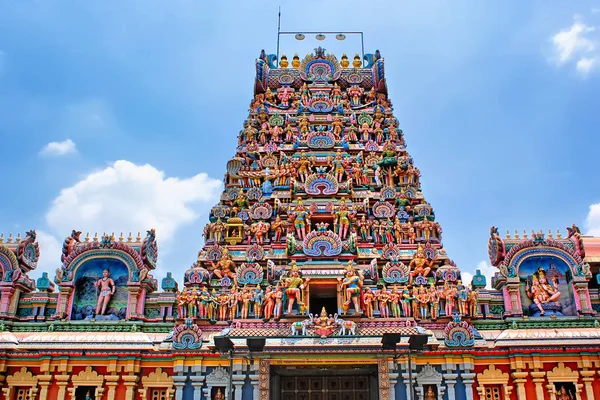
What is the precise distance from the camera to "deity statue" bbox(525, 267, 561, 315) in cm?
2403

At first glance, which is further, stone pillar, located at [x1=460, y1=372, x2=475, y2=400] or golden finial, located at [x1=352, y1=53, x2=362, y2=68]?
golden finial, located at [x1=352, y1=53, x2=362, y2=68]

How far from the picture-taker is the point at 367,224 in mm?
26906

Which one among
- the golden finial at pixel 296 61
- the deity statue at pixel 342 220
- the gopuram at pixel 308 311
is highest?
the golden finial at pixel 296 61

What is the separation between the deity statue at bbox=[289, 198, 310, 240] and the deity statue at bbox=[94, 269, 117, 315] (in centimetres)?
846

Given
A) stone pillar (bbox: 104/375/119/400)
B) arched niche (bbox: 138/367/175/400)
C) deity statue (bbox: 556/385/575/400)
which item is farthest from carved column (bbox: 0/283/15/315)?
deity statue (bbox: 556/385/575/400)

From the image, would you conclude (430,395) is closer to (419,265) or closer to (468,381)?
(468,381)

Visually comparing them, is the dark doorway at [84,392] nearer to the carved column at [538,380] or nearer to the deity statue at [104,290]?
the deity statue at [104,290]

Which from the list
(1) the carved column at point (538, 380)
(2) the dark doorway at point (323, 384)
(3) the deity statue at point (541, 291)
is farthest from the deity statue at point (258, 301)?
(3) the deity statue at point (541, 291)

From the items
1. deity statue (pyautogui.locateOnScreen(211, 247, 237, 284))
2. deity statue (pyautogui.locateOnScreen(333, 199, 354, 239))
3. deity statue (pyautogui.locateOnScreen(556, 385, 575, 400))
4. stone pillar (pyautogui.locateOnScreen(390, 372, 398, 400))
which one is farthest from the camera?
deity statue (pyautogui.locateOnScreen(333, 199, 354, 239))

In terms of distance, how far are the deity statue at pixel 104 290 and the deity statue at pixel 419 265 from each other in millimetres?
12829

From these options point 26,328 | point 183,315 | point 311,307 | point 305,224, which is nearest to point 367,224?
point 305,224

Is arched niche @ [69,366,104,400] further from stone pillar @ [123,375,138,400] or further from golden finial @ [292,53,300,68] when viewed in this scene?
golden finial @ [292,53,300,68]

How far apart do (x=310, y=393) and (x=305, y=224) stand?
7472 millimetres

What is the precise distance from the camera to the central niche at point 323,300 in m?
25.2
